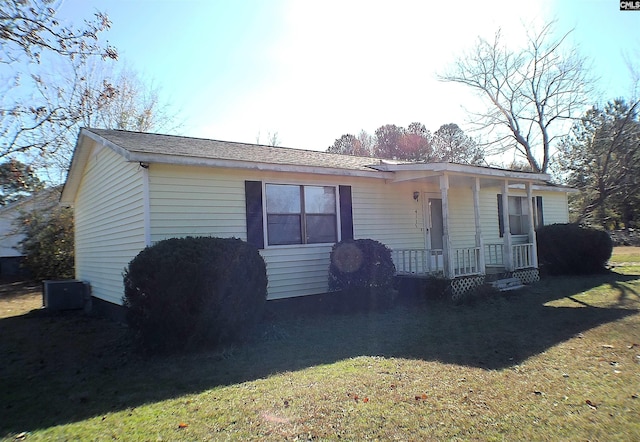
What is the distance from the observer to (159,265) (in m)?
6.05

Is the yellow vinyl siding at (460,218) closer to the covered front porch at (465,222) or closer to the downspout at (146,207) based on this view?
the covered front porch at (465,222)

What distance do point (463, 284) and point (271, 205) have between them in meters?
4.70

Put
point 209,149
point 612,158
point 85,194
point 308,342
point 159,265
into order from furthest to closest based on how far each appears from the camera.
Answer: point 612,158 → point 85,194 → point 209,149 → point 308,342 → point 159,265

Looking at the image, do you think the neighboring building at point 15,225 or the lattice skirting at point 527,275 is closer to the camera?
the lattice skirting at point 527,275

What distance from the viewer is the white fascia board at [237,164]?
7.12 meters

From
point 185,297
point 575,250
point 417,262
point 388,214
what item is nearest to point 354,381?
point 185,297

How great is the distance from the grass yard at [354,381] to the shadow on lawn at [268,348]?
29 millimetres

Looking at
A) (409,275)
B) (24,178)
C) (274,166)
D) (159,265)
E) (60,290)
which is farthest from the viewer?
(24,178)

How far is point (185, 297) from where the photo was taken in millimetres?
6027

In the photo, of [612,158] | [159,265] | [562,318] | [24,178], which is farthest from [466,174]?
[612,158]

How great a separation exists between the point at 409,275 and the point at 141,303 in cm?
603

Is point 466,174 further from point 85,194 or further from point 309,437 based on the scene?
point 85,194

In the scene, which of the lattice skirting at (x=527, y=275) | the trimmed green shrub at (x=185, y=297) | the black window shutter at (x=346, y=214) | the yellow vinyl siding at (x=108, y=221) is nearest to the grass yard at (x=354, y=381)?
the trimmed green shrub at (x=185, y=297)

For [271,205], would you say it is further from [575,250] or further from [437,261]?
[575,250]
